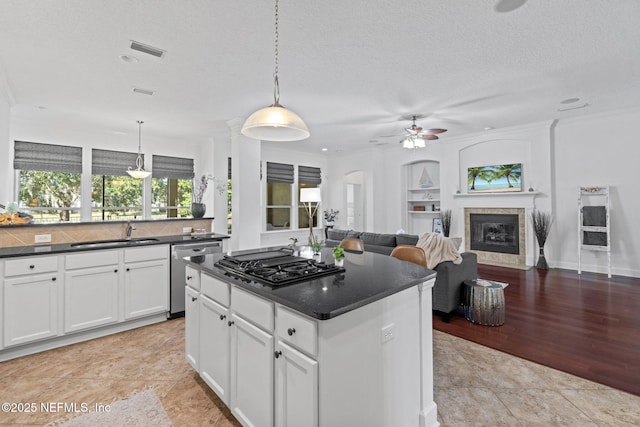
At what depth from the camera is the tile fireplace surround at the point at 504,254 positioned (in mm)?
6199

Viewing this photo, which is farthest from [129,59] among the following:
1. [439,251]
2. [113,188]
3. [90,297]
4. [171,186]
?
[171,186]

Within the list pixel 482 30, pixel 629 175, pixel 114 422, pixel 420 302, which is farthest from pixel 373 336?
pixel 629 175

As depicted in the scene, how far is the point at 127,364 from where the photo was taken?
2607 millimetres

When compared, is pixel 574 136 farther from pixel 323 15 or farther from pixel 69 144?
pixel 69 144

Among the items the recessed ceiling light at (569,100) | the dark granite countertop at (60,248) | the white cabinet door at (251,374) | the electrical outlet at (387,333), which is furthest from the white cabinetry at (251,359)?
the recessed ceiling light at (569,100)

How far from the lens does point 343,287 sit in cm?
158

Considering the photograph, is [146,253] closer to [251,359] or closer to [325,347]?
[251,359]

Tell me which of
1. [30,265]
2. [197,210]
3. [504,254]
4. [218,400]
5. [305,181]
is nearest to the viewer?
[218,400]

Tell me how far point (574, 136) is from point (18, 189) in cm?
1008

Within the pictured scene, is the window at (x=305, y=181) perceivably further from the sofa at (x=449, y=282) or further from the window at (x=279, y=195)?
the sofa at (x=449, y=282)

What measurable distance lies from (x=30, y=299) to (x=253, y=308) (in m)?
2.51

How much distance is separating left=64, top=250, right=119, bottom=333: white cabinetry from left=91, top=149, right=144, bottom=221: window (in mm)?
3668

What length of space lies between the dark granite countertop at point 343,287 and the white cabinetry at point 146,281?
4.92 feet

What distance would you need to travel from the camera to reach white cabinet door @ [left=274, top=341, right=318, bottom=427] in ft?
4.18
